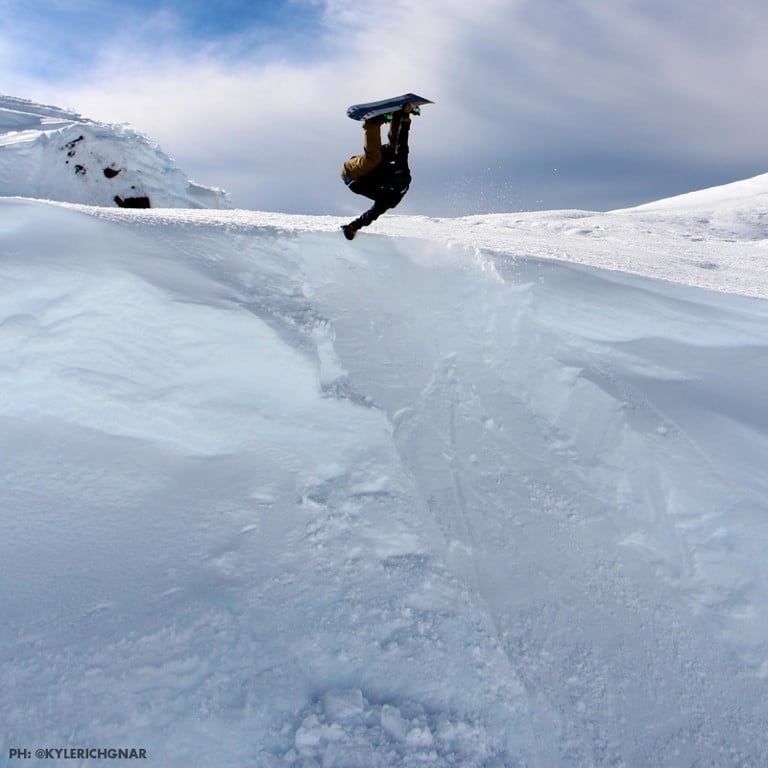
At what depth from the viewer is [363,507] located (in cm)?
387

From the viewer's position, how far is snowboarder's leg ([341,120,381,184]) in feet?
20.5

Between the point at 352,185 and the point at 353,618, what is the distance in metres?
5.11

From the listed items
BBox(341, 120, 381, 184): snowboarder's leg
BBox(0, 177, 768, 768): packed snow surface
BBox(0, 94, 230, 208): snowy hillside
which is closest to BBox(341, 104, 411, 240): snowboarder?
BBox(341, 120, 381, 184): snowboarder's leg

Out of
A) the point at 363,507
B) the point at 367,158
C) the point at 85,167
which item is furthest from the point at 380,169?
the point at 85,167

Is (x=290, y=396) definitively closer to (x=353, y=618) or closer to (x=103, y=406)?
(x=103, y=406)

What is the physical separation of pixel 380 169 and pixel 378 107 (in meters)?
0.64

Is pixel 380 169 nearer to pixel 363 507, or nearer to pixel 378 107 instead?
pixel 378 107

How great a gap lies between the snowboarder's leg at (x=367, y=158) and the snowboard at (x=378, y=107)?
0.09 metres

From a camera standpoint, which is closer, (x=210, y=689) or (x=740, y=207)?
(x=210, y=689)

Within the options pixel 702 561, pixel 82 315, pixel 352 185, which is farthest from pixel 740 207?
pixel 82 315

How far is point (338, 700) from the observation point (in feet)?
8.95

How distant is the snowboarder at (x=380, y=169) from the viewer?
20.6ft

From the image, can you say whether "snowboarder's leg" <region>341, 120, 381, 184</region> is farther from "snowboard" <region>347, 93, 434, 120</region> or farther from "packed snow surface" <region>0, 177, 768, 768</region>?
"packed snow surface" <region>0, 177, 768, 768</region>

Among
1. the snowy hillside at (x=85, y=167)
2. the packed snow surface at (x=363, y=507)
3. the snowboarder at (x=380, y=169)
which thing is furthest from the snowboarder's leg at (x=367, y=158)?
the snowy hillside at (x=85, y=167)
